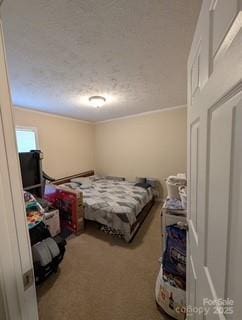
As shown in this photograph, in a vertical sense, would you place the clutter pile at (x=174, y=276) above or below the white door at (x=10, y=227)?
below

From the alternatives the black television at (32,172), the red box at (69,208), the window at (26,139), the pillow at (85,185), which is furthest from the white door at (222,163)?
the window at (26,139)

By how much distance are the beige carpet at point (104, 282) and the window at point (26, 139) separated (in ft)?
7.16

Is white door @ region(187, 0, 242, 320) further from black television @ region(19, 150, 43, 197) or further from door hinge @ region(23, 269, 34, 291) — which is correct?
black television @ region(19, 150, 43, 197)

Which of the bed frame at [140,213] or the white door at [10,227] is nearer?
the white door at [10,227]

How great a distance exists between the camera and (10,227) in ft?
2.01

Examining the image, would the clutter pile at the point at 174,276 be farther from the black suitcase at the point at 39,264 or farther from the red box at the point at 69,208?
the red box at the point at 69,208

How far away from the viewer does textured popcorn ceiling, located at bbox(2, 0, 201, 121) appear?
1070mm

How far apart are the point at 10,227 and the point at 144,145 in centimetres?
393

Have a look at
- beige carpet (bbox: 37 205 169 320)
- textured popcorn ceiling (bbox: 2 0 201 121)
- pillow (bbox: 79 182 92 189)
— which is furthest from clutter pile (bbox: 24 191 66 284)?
pillow (bbox: 79 182 92 189)

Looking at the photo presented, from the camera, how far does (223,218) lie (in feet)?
1.60

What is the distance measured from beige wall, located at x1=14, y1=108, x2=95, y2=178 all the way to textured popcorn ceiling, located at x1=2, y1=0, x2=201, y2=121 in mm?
1062

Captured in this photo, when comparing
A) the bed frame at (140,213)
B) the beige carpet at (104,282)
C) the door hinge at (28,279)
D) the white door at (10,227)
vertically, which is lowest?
the beige carpet at (104,282)

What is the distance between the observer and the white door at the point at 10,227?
0.59 m

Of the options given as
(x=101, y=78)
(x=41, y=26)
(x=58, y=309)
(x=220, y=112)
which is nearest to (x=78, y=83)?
(x=101, y=78)
